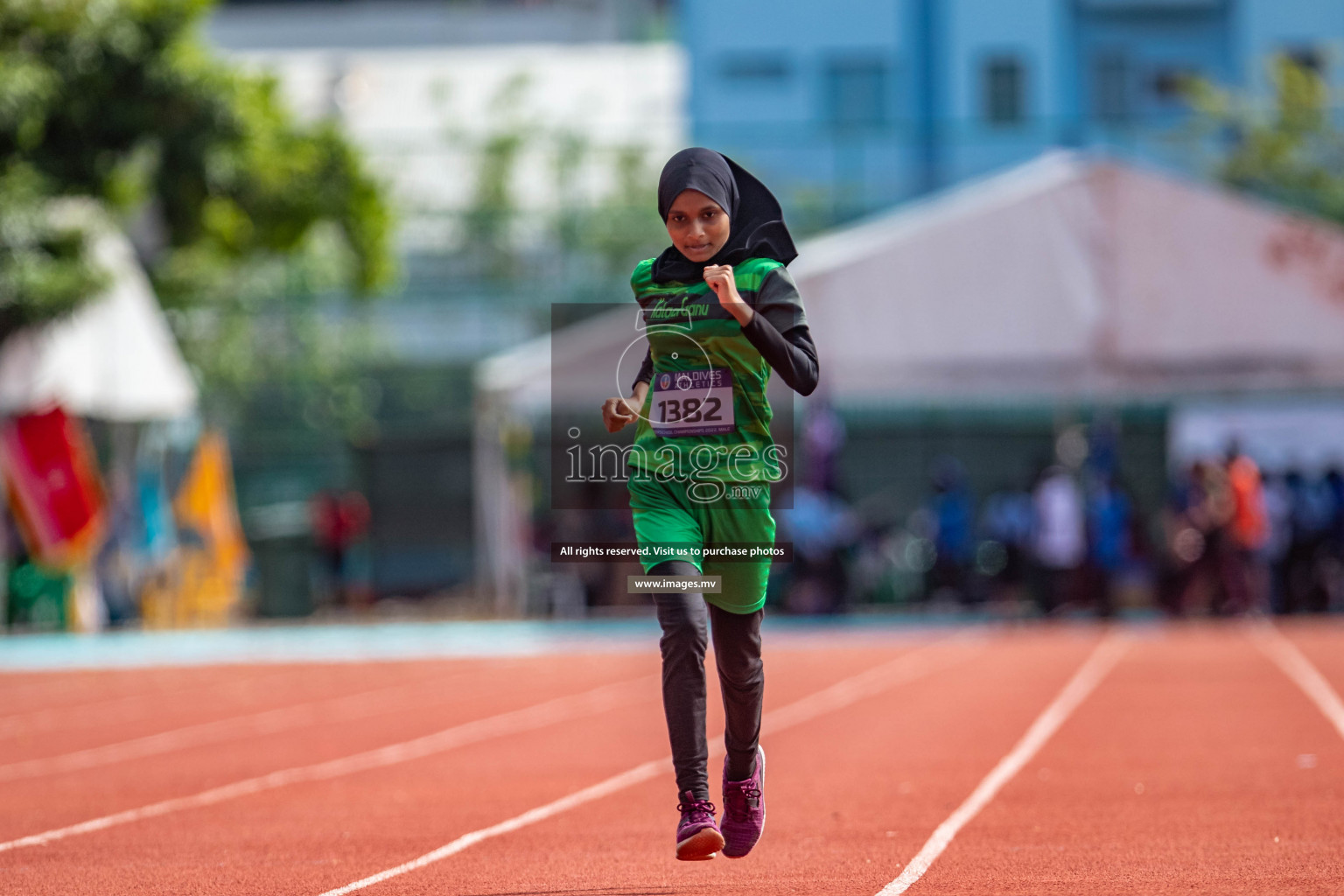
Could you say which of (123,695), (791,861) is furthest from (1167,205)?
(791,861)

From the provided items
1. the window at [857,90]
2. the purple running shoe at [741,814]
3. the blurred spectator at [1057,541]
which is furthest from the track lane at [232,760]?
the window at [857,90]

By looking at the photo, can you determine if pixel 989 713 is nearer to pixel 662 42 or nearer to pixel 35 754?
pixel 35 754

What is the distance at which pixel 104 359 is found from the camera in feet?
72.3

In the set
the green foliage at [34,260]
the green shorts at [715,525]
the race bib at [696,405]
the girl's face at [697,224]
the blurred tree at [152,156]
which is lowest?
the green shorts at [715,525]

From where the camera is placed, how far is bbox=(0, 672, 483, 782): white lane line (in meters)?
10.8

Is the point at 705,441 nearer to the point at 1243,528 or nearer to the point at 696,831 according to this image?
the point at 696,831

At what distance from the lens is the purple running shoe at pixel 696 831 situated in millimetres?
5422

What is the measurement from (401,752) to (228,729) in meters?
2.36

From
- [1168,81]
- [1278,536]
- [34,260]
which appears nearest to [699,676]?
[34,260]

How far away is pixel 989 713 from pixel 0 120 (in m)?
12.9

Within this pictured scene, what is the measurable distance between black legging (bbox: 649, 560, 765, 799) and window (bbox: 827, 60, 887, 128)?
112ft

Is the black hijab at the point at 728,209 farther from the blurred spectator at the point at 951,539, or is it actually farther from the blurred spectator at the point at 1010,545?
the blurred spectator at the point at 951,539

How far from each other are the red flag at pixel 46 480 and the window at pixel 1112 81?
79.1ft

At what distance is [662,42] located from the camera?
151ft
